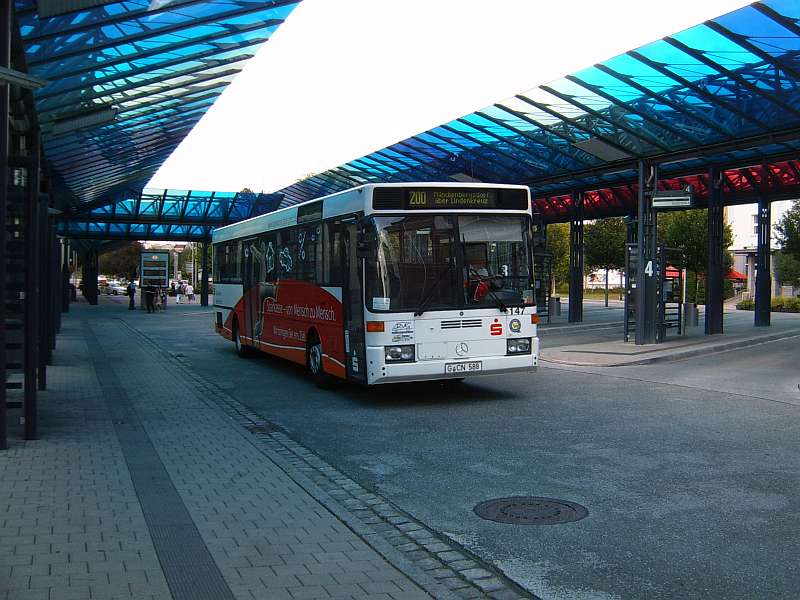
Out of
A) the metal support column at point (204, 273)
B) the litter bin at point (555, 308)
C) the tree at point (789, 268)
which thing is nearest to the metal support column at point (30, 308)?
the litter bin at point (555, 308)

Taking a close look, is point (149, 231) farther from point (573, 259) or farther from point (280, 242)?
point (280, 242)

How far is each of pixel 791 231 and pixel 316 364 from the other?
33.5 metres

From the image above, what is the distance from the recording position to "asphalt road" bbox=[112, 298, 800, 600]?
5.04m

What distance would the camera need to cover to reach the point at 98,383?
13.9m

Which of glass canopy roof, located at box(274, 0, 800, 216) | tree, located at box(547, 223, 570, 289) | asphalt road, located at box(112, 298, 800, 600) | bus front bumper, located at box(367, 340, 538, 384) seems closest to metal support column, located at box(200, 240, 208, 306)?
glass canopy roof, located at box(274, 0, 800, 216)

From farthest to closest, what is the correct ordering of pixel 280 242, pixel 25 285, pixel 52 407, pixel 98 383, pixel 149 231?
pixel 149 231 → pixel 280 242 → pixel 98 383 → pixel 52 407 → pixel 25 285

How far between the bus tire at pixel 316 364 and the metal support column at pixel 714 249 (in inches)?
541

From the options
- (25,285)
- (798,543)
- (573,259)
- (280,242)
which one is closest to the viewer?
(798,543)

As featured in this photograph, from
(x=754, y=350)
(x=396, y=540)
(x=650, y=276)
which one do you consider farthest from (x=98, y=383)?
(x=754, y=350)

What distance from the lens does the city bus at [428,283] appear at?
36.6ft

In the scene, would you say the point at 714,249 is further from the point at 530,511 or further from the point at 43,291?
the point at 530,511

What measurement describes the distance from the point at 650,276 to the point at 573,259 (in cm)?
1077

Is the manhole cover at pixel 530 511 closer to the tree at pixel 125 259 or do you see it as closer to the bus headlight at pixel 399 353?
the bus headlight at pixel 399 353

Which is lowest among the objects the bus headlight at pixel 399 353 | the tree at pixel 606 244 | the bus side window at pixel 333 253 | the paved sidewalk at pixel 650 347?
the paved sidewalk at pixel 650 347
